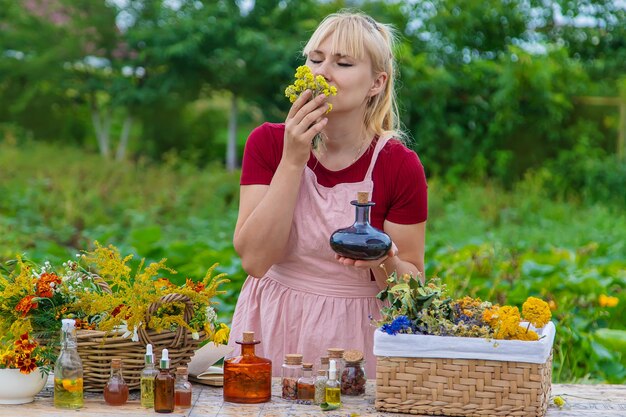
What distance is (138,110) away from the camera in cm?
1570

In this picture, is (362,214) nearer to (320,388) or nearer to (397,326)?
(397,326)

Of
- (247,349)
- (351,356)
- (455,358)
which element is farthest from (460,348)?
(247,349)

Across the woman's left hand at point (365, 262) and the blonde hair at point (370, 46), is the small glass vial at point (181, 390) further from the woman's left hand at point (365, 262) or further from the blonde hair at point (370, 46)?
the blonde hair at point (370, 46)

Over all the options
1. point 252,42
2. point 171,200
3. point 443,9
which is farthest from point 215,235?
point 443,9

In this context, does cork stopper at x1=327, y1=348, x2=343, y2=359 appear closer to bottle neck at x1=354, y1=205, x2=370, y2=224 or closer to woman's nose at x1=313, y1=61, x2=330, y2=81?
bottle neck at x1=354, y1=205, x2=370, y2=224

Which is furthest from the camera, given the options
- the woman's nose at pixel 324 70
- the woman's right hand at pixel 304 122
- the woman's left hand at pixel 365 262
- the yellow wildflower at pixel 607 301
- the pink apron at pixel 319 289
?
the yellow wildflower at pixel 607 301

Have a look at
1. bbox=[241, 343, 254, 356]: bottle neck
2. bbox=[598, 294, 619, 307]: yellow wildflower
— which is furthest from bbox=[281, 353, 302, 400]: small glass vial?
bbox=[598, 294, 619, 307]: yellow wildflower

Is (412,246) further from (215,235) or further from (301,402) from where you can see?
(215,235)

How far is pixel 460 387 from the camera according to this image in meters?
2.57

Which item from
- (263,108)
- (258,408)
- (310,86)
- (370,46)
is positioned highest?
(263,108)

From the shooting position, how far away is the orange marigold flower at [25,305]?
8.68 ft

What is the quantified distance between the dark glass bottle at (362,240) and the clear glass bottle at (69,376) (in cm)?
71

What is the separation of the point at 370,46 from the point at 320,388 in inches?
41.0

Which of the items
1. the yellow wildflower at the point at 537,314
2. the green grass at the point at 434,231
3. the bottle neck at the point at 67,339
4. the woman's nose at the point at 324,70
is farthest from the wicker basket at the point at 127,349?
the green grass at the point at 434,231
